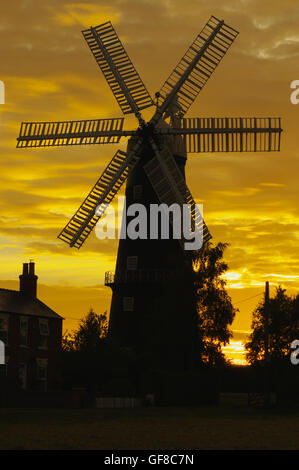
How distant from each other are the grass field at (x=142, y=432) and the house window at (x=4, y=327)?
16.9 m

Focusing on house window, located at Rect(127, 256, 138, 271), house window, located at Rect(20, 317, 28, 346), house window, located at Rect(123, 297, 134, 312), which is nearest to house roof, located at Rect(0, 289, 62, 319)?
house window, located at Rect(20, 317, 28, 346)

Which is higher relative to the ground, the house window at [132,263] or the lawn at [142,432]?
the house window at [132,263]

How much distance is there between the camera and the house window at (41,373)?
65.1m

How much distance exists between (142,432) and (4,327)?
31989 millimetres

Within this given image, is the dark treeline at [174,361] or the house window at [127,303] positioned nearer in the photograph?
the dark treeline at [174,361]

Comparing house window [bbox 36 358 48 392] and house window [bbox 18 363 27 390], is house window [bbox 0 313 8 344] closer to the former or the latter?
house window [bbox 18 363 27 390]

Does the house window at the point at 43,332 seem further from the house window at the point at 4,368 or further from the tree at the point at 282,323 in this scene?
the tree at the point at 282,323

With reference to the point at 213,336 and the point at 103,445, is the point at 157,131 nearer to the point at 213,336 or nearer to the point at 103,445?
the point at 213,336

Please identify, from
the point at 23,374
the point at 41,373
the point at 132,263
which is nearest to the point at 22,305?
the point at 23,374

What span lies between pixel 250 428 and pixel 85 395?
20.1m

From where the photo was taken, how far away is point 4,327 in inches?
2466

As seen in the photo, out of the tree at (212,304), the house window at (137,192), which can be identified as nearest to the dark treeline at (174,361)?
the tree at (212,304)

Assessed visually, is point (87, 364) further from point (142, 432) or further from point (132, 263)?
point (142, 432)

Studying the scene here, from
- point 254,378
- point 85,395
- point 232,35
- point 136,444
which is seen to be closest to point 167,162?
point 232,35
